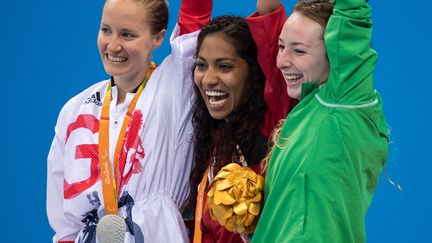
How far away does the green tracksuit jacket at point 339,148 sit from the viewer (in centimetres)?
251

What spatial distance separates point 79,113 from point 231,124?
23.6 inches

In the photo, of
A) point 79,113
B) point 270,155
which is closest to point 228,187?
point 270,155

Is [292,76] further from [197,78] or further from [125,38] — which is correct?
[125,38]

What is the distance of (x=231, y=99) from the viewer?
123 inches

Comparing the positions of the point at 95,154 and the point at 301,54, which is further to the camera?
the point at 95,154

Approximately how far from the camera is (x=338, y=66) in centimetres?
251

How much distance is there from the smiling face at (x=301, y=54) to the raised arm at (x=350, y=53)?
9cm

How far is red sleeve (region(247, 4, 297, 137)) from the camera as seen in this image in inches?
117

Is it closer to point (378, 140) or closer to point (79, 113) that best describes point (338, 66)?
point (378, 140)

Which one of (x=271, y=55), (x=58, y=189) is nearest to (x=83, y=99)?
(x=58, y=189)

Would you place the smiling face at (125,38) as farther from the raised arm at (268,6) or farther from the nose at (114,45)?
the raised arm at (268,6)

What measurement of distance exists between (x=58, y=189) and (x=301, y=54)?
1226mm

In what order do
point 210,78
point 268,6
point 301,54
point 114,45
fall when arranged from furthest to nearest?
point 114,45
point 210,78
point 268,6
point 301,54

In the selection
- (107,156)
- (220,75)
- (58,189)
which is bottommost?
(58,189)
